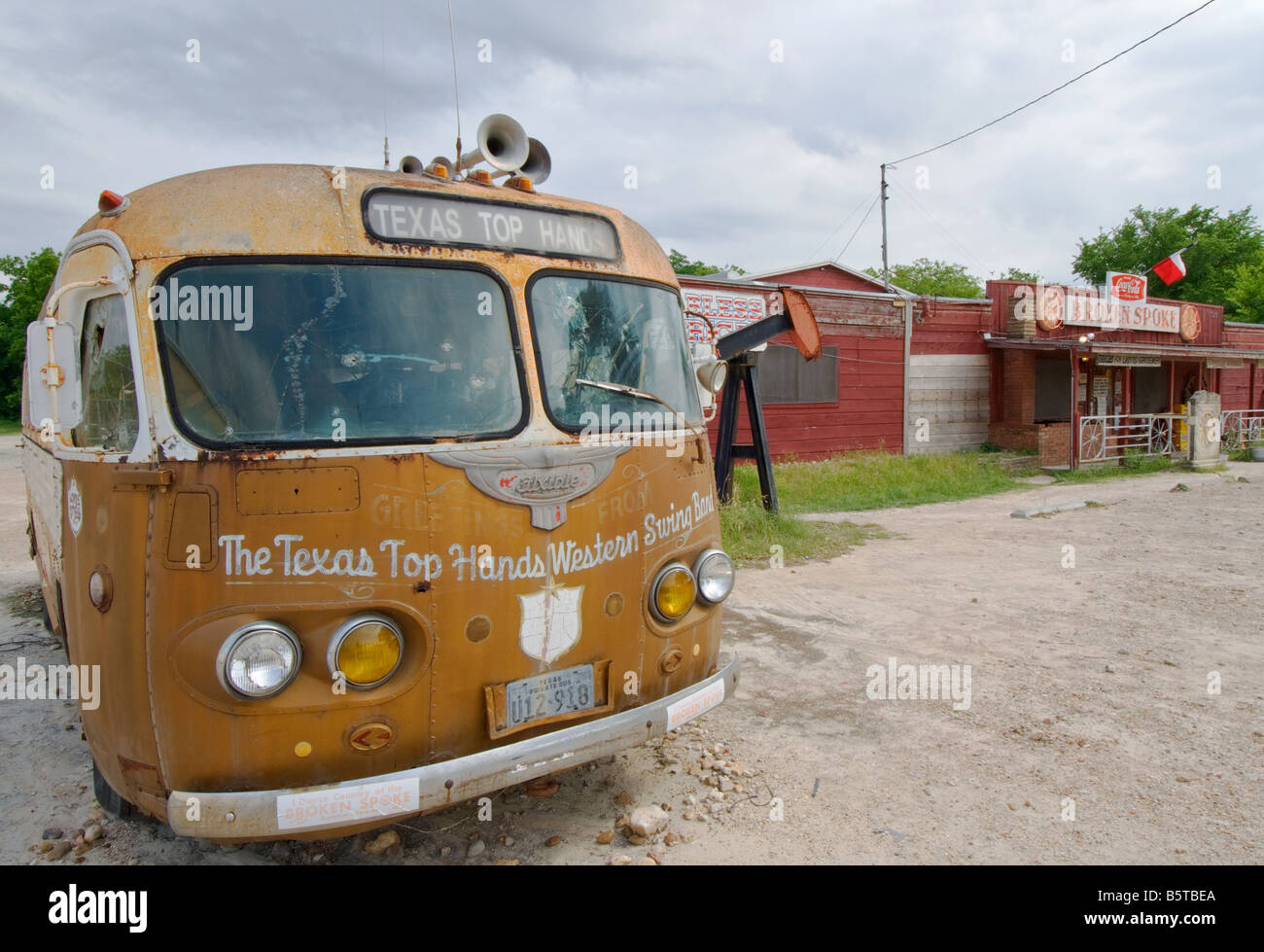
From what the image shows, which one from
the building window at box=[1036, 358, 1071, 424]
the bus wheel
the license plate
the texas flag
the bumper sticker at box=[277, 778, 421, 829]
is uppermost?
the texas flag

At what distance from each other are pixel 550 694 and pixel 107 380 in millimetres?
2054

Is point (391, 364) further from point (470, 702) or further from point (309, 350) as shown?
point (470, 702)

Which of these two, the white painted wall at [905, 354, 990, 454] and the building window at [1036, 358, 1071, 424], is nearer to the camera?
the white painted wall at [905, 354, 990, 454]

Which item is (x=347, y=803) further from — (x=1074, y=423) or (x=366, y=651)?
(x=1074, y=423)

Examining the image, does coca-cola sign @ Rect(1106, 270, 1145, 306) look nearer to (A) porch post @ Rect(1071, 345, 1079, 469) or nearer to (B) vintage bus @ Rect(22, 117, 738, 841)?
(A) porch post @ Rect(1071, 345, 1079, 469)

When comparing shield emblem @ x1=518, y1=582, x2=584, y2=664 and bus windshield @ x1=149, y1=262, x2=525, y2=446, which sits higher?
bus windshield @ x1=149, y1=262, x2=525, y2=446

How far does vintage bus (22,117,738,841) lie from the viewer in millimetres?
2672

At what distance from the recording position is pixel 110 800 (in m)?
3.57

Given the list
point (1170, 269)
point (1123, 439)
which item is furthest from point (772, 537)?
point (1170, 269)

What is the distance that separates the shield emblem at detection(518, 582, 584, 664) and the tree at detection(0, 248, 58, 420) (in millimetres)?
43577

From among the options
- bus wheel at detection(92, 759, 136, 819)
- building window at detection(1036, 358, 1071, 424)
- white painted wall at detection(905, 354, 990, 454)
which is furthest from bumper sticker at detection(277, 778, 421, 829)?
building window at detection(1036, 358, 1071, 424)

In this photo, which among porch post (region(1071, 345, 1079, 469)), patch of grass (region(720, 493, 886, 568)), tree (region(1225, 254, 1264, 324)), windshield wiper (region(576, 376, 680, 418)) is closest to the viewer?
windshield wiper (region(576, 376, 680, 418))

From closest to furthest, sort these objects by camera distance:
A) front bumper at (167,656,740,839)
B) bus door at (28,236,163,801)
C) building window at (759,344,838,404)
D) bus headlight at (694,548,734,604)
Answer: front bumper at (167,656,740,839)
bus door at (28,236,163,801)
bus headlight at (694,548,734,604)
building window at (759,344,838,404)

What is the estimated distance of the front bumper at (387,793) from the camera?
8.46ft
